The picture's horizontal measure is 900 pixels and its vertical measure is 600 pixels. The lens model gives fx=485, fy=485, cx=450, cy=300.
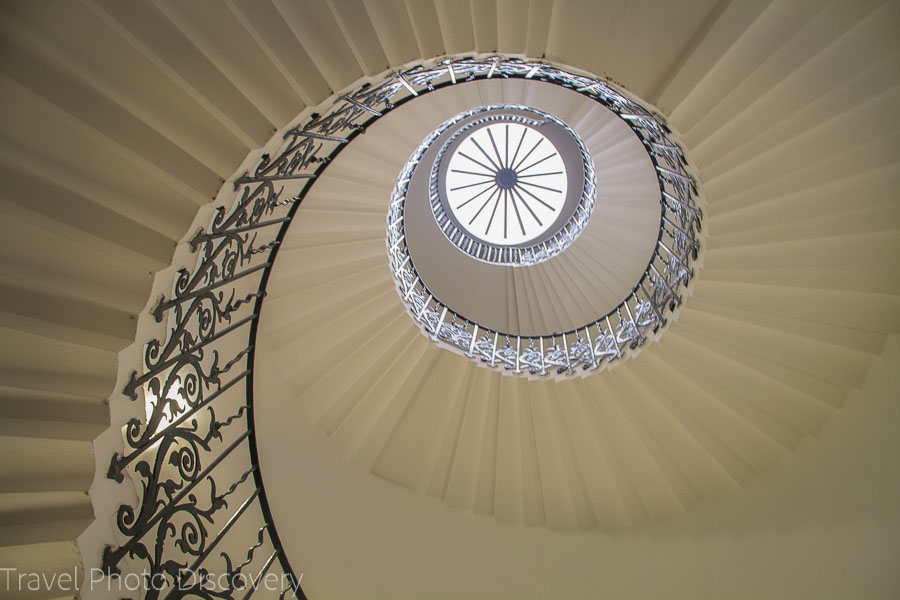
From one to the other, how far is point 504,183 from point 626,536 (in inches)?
301

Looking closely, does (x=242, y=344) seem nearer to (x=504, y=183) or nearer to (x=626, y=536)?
(x=626, y=536)

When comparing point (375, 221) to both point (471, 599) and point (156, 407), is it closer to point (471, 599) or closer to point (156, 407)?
point (156, 407)

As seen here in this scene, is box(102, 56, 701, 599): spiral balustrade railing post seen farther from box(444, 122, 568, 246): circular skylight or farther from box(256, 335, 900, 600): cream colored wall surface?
box(444, 122, 568, 246): circular skylight

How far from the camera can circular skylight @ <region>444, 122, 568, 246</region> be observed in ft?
34.2

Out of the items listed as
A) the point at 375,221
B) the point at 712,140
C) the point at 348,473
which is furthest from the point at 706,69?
the point at 348,473

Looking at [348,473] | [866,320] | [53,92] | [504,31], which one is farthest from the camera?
[348,473]

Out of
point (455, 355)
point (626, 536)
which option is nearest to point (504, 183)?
point (455, 355)

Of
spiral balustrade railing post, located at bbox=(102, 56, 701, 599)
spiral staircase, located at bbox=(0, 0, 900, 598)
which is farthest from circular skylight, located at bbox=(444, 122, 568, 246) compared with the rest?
spiral balustrade railing post, located at bbox=(102, 56, 701, 599)

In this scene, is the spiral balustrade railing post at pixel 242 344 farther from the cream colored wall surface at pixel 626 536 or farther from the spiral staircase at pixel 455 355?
the cream colored wall surface at pixel 626 536

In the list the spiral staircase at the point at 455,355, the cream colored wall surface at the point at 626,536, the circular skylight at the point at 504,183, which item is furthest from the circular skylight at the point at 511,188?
the cream colored wall surface at the point at 626,536

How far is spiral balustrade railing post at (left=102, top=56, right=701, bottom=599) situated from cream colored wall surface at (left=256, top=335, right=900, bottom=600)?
597 mm

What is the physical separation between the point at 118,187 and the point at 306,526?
4157 mm

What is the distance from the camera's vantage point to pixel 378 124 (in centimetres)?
592

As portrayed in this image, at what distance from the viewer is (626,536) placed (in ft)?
18.7
